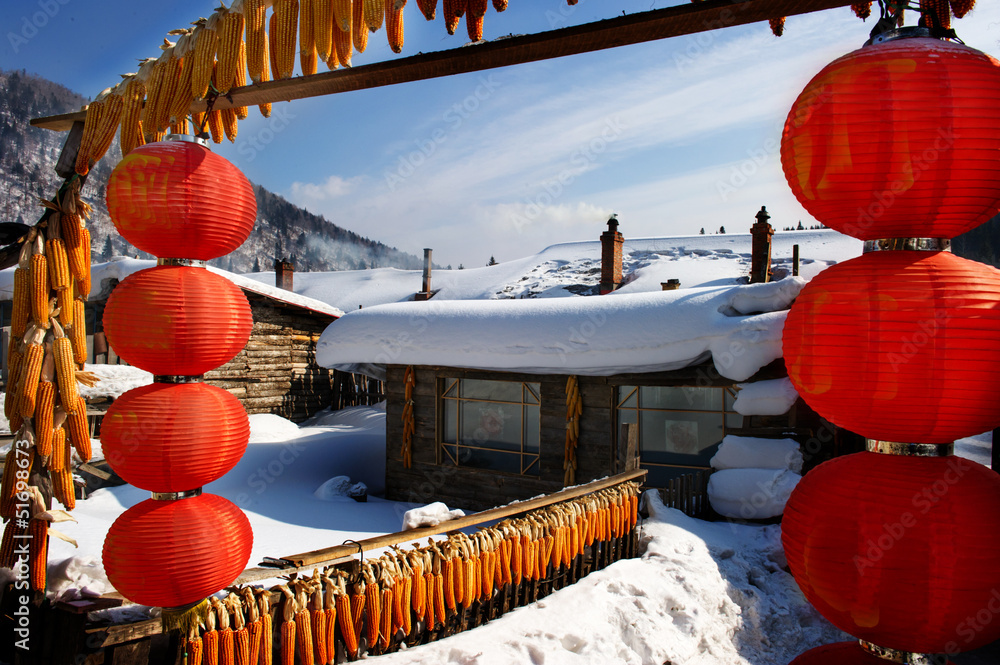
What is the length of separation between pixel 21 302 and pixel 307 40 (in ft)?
10.0

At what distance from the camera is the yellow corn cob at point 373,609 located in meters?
4.37

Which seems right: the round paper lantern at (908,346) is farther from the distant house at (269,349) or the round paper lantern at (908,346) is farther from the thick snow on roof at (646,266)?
the thick snow on roof at (646,266)

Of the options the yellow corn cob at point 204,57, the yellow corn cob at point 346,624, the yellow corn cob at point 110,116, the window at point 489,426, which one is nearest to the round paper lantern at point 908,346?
the yellow corn cob at point 346,624

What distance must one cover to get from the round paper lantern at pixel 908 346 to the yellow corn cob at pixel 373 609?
137 inches

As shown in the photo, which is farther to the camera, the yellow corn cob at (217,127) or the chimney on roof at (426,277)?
the chimney on roof at (426,277)

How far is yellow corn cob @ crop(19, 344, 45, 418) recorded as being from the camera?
14.8 ft

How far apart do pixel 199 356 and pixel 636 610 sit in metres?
4.31

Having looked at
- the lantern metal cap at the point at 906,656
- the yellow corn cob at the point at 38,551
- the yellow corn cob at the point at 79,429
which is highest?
the yellow corn cob at the point at 79,429

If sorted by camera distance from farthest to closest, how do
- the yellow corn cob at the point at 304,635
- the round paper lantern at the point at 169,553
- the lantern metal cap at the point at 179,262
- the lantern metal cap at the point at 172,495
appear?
the yellow corn cob at the point at 304,635, the lantern metal cap at the point at 179,262, the lantern metal cap at the point at 172,495, the round paper lantern at the point at 169,553

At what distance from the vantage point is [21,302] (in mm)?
4617

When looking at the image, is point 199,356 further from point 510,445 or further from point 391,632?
point 510,445

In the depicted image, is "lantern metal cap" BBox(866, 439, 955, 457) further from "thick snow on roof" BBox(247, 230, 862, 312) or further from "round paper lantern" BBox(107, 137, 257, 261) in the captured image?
"thick snow on roof" BBox(247, 230, 862, 312)

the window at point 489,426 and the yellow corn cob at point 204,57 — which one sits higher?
the yellow corn cob at point 204,57

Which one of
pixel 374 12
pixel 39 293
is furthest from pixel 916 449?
pixel 39 293
